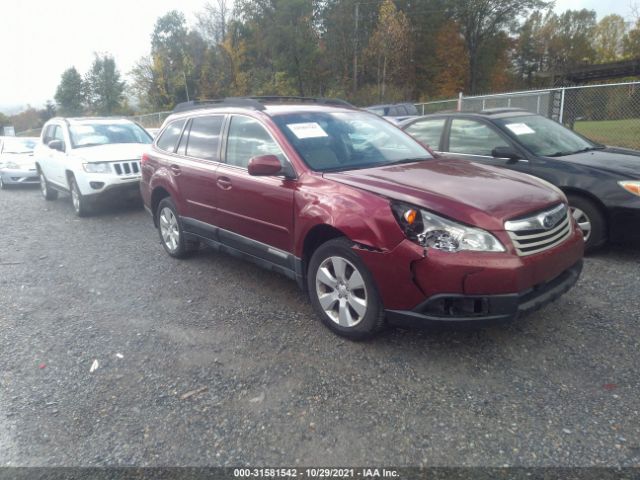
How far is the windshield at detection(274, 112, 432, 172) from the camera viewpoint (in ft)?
13.1

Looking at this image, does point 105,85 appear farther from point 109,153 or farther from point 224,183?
point 224,183

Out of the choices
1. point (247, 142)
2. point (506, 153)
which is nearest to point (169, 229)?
point (247, 142)

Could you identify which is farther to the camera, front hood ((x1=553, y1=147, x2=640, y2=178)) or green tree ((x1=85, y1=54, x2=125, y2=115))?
green tree ((x1=85, y1=54, x2=125, y2=115))

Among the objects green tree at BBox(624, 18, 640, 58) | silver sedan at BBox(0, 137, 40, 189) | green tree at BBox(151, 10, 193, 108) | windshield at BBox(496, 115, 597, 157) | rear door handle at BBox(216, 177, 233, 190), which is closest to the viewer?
rear door handle at BBox(216, 177, 233, 190)

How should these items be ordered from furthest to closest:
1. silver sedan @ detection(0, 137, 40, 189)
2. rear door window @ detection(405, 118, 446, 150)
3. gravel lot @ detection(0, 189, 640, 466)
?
silver sedan @ detection(0, 137, 40, 189) < rear door window @ detection(405, 118, 446, 150) < gravel lot @ detection(0, 189, 640, 466)

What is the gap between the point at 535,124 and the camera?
5.98 m

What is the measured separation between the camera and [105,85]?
45.6m

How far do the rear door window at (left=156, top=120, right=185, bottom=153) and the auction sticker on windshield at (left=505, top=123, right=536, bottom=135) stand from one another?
3.91 m

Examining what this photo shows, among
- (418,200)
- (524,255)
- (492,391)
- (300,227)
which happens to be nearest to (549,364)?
(492,391)

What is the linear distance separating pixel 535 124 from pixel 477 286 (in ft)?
12.8

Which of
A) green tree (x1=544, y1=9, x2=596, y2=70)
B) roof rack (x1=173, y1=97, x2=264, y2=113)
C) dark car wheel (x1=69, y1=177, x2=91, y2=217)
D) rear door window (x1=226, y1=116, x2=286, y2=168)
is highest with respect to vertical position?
green tree (x1=544, y1=9, x2=596, y2=70)

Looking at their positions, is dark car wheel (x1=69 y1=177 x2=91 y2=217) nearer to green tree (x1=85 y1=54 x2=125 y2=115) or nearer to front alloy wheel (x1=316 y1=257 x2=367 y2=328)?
front alloy wheel (x1=316 y1=257 x2=367 y2=328)

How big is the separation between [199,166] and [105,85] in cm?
4705

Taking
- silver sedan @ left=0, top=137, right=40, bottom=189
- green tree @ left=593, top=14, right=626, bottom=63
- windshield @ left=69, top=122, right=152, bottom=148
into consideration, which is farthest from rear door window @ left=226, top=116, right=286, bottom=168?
green tree @ left=593, top=14, right=626, bottom=63
